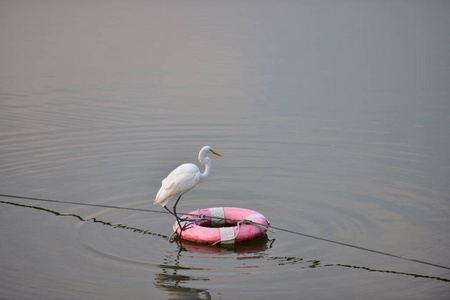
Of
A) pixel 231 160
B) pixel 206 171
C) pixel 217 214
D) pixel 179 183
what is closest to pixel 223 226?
pixel 217 214

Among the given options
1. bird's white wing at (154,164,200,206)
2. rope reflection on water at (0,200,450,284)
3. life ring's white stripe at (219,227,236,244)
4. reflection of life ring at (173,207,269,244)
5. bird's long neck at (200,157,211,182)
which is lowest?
rope reflection on water at (0,200,450,284)

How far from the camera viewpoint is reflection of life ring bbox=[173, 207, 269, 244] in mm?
8992

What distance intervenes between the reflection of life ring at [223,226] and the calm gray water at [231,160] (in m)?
0.19

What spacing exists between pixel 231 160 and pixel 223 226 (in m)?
3.17

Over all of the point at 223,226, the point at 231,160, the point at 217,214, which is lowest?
the point at 223,226

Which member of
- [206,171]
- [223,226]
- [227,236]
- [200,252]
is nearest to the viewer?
[200,252]

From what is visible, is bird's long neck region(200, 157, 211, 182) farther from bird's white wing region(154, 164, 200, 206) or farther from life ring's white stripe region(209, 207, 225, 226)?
life ring's white stripe region(209, 207, 225, 226)

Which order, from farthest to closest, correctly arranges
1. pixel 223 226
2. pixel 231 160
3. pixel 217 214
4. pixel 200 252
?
pixel 231 160 < pixel 223 226 < pixel 217 214 < pixel 200 252

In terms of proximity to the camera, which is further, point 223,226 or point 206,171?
point 223,226

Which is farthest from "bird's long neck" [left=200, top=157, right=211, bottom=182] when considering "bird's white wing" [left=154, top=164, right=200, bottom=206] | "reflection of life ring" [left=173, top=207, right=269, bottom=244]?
"reflection of life ring" [left=173, top=207, right=269, bottom=244]

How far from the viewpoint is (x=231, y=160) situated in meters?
12.7

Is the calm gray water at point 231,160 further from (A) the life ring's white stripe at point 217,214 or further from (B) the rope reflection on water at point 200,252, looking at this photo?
(A) the life ring's white stripe at point 217,214

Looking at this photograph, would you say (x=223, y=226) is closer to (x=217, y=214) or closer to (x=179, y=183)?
(x=217, y=214)

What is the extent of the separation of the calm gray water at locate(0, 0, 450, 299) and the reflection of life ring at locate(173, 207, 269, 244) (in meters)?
0.19
